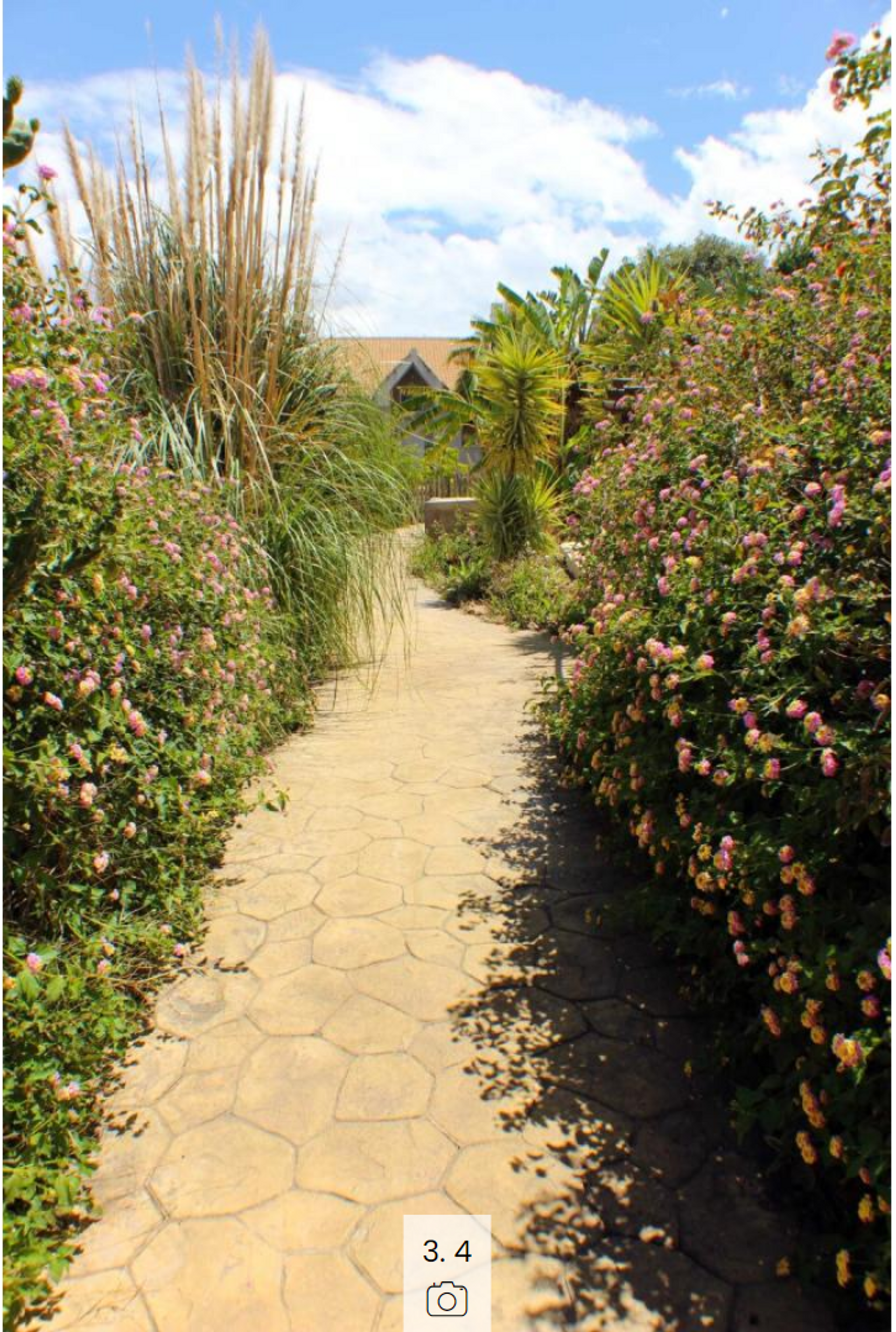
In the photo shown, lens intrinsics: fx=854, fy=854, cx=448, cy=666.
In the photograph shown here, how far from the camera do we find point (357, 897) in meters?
3.42

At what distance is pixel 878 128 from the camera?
2.52 meters

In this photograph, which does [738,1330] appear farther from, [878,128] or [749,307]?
[749,307]

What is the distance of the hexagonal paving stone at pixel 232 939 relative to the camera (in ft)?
9.84

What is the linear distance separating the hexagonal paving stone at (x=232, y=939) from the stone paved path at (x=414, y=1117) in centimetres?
1

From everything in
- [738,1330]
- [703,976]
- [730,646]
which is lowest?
[738,1330]

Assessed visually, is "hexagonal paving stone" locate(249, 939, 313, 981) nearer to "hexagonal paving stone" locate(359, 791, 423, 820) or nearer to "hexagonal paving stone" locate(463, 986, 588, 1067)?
"hexagonal paving stone" locate(463, 986, 588, 1067)

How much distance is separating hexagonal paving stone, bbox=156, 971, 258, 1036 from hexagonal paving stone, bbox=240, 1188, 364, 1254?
0.71 meters

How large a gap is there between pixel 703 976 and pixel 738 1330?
90 cm

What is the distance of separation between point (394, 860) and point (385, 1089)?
1.39 m

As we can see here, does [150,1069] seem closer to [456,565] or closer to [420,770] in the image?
[420,770]

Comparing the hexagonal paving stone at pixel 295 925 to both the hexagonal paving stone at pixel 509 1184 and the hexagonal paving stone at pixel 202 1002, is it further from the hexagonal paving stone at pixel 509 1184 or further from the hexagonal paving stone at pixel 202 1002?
the hexagonal paving stone at pixel 509 1184

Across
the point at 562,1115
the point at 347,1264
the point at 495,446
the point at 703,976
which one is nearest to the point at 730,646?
the point at 703,976

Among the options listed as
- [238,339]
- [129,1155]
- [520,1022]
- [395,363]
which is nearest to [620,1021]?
[520,1022]

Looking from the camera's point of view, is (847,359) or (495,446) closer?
(847,359)
